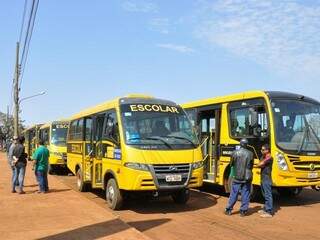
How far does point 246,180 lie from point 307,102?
380 centimetres

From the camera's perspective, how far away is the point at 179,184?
12.2 metres

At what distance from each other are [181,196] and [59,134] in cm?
1493

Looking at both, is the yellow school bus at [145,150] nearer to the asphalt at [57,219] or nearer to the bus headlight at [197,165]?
the bus headlight at [197,165]

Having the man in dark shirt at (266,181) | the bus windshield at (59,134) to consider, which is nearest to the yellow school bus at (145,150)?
the man in dark shirt at (266,181)

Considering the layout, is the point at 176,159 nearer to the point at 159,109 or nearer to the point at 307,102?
the point at 159,109

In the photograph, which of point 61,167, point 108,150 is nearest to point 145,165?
point 108,150

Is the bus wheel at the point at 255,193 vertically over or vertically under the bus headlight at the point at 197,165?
under

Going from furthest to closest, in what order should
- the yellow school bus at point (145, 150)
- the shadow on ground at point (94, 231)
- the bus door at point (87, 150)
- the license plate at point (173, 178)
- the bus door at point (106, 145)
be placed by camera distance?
the bus door at point (87, 150), the bus door at point (106, 145), the license plate at point (173, 178), the yellow school bus at point (145, 150), the shadow on ground at point (94, 231)

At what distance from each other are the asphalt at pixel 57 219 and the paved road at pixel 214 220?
62cm

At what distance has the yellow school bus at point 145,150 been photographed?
39.2ft

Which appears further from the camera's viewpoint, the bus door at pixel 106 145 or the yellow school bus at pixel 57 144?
the yellow school bus at pixel 57 144

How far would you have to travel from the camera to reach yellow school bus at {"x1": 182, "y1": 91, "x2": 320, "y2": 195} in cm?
1316

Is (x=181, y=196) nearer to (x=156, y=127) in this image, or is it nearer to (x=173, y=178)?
(x=173, y=178)

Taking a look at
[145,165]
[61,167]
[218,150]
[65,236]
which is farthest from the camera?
[61,167]
